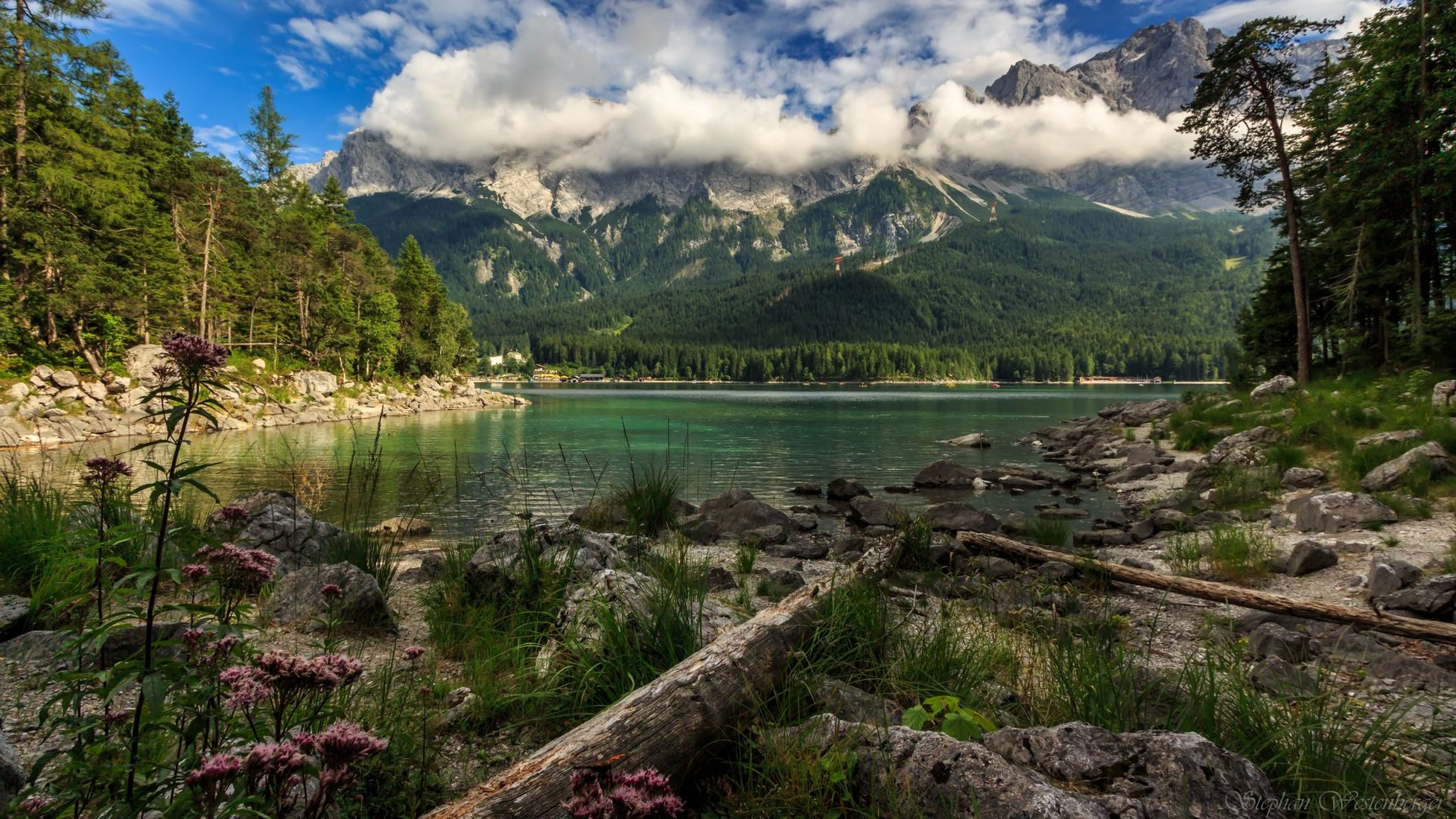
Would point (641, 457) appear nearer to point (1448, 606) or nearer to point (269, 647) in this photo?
point (269, 647)

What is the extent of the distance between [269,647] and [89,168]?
42.6 m

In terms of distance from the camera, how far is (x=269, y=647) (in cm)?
497

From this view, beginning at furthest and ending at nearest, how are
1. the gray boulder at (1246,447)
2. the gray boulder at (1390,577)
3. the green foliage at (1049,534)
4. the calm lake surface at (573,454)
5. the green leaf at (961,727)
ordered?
the gray boulder at (1246,447) → the calm lake surface at (573,454) → the green foliage at (1049,534) → the gray boulder at (1390,577) → the green leaf at (961,727)

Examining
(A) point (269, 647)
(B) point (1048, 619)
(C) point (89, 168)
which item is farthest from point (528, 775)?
(C) point (89, 168)

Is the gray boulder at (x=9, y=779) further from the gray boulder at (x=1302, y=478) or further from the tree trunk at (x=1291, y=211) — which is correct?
the tree trunk at (x=1291, y=211)

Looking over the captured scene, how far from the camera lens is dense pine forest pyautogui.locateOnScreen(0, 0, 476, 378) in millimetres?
28234

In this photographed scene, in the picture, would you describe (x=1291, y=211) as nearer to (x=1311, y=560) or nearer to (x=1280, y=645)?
(x=1311, y=560)

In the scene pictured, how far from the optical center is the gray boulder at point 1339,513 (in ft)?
32.3

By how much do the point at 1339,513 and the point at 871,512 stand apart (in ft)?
29.0

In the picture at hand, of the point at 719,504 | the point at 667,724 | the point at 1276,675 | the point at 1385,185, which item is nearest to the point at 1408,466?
the point at 1276,675

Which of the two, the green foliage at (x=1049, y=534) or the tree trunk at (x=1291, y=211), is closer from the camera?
the green foliage at (x=1049, y=534)

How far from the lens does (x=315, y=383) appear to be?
44562 mm

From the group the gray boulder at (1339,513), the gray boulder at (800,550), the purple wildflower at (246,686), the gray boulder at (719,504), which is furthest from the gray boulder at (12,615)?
the gray boulder at (1339,513)

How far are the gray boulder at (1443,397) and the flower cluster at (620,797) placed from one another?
780 inches
